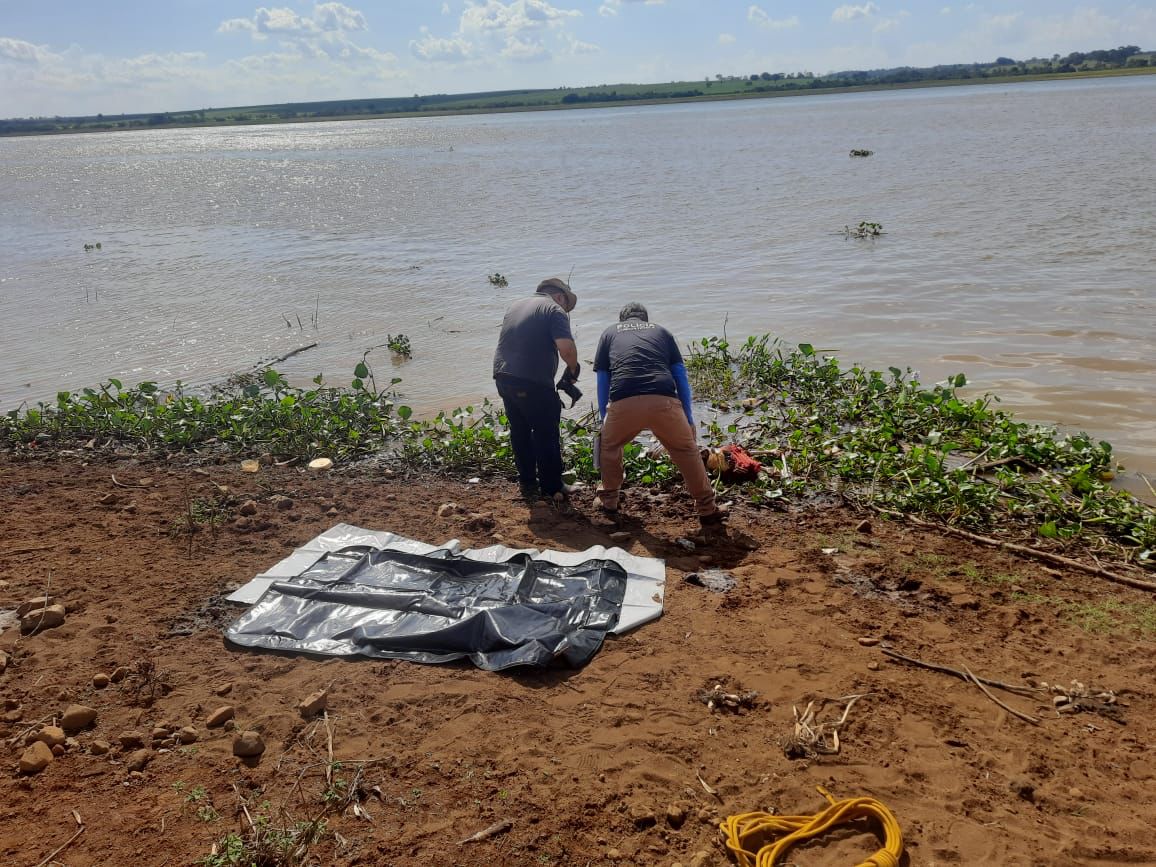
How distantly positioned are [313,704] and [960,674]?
3086 millimetres

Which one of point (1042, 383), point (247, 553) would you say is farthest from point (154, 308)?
point (1042, 383)

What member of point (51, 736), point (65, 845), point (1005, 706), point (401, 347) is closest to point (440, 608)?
point (51, 736)

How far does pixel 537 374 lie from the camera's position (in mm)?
6219

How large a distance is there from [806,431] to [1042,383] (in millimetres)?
3142

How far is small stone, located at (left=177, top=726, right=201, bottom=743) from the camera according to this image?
360cm

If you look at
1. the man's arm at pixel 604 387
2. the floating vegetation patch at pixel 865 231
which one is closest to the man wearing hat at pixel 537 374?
the man's arm at pixel 604 387

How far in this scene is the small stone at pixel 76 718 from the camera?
12.1 ft

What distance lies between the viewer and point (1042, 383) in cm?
852

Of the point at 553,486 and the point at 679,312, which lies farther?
the point at 679,312

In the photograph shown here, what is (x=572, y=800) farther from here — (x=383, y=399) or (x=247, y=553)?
(x=383, y=399)

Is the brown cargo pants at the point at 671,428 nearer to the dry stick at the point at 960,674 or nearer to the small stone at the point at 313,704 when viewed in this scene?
the dry stick at the point at 960,674

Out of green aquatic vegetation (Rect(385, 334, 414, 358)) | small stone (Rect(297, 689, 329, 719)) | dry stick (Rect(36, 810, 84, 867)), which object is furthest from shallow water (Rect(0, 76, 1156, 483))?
dry stick (Rect(36, 810, 84, 867))

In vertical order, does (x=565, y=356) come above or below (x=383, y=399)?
above

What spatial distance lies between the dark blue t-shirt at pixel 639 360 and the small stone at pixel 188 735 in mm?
3346
